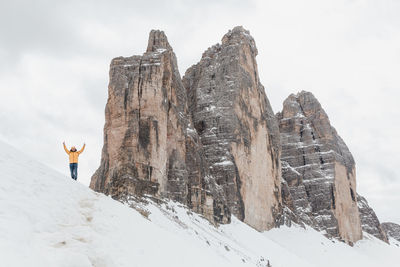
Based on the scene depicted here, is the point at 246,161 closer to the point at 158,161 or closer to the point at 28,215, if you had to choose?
the point at 158,161

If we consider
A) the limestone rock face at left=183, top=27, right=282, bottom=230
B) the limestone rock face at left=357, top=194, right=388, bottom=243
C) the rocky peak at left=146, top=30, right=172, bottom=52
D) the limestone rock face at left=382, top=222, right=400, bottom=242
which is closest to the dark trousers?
the rocky peak at left=146, top=30, right=172, bottom=52

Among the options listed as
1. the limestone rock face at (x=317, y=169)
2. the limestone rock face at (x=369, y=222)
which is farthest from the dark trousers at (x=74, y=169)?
the limestone rock face at (x=369, y=222)

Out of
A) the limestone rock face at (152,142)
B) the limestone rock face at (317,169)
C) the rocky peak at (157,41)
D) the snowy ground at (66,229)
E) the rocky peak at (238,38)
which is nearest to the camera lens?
the snowy ground at (66,229)

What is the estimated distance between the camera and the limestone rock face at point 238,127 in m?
42.5

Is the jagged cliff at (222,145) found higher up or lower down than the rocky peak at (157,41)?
lower down

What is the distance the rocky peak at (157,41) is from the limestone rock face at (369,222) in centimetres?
5803

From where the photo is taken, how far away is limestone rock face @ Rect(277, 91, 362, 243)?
62.3m

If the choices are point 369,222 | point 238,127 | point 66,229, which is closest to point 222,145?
point 238,127

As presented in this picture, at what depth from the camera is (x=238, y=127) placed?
4425 centimetres

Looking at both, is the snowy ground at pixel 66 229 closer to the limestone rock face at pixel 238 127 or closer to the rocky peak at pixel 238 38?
the limestone rock face at pixel 238 127

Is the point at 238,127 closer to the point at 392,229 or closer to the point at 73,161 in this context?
the point at 73,161

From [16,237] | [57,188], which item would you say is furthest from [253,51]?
[16,237]

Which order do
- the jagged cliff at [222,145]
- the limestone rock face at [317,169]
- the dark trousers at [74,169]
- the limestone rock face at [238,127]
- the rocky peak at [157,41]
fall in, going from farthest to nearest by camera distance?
1. the limestone rock face at [317,169]
2. the limestone rock face at [238,127]
3. the rocky peak at [157,41]
4. the jagged cliff at [222,145]
5. the dark trousers at [74,169]

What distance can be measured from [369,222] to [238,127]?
49.2 m
